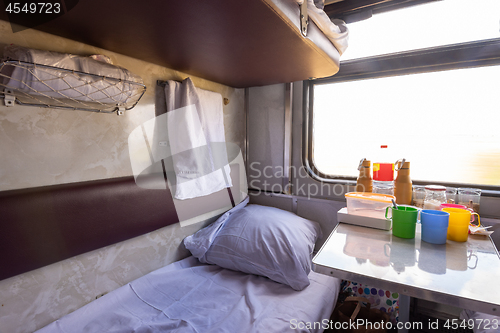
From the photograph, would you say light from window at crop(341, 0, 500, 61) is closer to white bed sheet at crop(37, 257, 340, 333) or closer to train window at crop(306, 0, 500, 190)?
train window at crop(306, 0, 500, 190)

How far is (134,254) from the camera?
1.69 meters

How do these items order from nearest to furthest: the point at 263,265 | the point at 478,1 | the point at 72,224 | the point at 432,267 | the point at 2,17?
the point at 432,267 < the point at 2,17 < the point at 72,224 < the point at 263,265 < the point at 478,1

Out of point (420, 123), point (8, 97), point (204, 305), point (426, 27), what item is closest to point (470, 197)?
point (420, 123)

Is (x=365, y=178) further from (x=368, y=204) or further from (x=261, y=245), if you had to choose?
(x=261, y=245)

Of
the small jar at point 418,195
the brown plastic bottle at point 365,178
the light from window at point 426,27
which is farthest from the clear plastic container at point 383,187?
the light from window at point 426,27

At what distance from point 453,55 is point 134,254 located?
276 centimetres

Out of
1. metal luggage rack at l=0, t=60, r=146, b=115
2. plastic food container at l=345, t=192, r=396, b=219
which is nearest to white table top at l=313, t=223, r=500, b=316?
plastic food container at l=345, t=192, r=396, b=219

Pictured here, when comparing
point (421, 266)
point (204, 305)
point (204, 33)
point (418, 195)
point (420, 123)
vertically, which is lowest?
point (204, 305)

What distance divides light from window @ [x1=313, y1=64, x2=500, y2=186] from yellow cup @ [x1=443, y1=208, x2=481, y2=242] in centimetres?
94

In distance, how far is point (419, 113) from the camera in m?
2.10

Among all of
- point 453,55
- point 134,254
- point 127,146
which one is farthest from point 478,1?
point 134,254

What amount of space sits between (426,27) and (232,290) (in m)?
2.48

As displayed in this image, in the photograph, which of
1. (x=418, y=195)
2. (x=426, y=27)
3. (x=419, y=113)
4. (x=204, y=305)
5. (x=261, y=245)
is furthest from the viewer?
(x=419, y=113)

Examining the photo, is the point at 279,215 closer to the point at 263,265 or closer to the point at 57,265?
the point at 263,265
